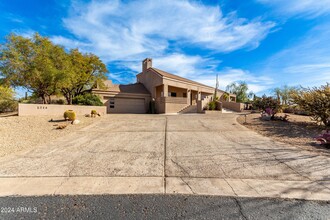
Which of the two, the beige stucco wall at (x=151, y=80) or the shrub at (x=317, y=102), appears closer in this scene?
the shrub at (x=317, y=102)

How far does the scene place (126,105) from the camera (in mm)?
22078

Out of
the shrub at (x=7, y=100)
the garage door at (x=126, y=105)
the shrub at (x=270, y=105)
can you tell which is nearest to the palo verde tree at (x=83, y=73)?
the garage door at (x=126, y=105)

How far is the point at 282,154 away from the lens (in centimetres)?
519

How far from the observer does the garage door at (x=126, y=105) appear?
21375 mm

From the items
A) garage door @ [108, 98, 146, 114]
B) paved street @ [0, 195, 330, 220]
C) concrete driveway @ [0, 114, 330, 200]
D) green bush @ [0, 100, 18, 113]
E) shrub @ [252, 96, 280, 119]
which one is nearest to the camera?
paved street @ [0, 195, 330, 220]

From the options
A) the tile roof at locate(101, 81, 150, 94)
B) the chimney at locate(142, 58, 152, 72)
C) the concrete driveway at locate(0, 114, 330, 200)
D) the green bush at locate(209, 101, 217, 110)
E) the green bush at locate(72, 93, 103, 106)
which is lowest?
the concrete driveway at locate(0, 114, 330, 200)

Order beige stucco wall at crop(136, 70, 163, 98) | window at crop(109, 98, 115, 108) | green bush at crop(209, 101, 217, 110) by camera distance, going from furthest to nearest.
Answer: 1. beige stucco wall at crop(136, 70, 163, 98)
2. window at crop(109, 98, 115, 108)
3. green bush at crop(209, 101, 217, 110)

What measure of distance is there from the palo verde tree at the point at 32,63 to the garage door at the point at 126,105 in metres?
7.67

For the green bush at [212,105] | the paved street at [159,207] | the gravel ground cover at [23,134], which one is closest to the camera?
the paved street at [159,207]

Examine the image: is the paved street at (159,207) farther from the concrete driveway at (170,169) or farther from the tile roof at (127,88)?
the tile roof at (127,88)

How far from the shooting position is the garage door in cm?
2138

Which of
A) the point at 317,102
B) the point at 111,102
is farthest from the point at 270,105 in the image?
the point at 111,102

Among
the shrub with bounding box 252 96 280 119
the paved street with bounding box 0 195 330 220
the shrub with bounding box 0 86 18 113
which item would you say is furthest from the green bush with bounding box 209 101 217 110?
the shrub with bounding box 0 86 18 113

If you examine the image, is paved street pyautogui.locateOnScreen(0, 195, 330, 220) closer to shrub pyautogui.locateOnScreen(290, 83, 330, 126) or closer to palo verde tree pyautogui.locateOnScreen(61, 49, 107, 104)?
shrub pyautogui.locateOnScreen(290, 83, 330, 126)
